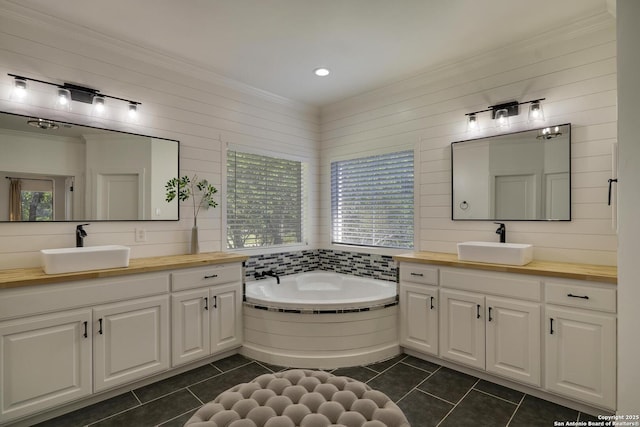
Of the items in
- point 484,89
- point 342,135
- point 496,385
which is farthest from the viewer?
point 342,135

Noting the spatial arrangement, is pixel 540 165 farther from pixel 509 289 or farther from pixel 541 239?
pixel 509 289

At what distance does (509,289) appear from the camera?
2.40m

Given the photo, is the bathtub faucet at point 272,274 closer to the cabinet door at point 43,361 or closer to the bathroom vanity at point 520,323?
the bathroom vanity at point 520,323

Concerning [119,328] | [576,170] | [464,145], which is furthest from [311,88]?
[119,328]

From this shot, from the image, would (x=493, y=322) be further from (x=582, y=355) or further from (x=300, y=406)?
(x=300, y=406)

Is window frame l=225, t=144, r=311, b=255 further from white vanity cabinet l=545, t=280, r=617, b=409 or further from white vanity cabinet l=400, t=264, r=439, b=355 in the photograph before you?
white vanity cabinet l=545, t=280, r=617, b=409

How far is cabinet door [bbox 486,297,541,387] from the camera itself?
2.29 meters

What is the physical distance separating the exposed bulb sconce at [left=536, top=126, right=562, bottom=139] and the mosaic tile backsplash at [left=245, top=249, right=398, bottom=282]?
1838 millimetres

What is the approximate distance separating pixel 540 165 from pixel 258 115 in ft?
9.44

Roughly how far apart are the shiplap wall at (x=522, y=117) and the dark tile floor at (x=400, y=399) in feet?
3.77

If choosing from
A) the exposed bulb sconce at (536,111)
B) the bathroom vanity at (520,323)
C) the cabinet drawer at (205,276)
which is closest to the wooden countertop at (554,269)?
the bathroom vanity at (520,323)

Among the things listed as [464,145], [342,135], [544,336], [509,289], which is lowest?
[544,336]

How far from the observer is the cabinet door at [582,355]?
2.01m

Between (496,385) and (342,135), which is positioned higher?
(342,135)
